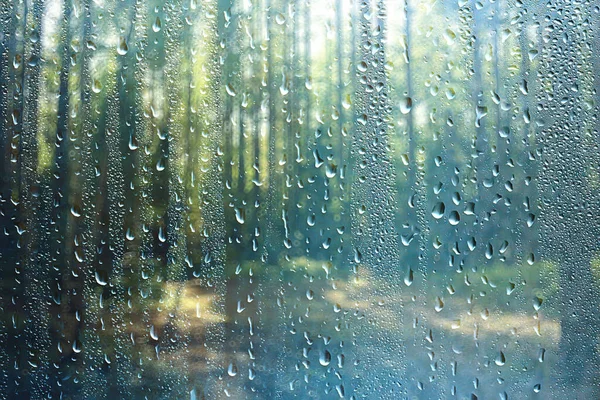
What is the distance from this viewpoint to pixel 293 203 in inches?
38.4

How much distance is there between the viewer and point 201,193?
965mm

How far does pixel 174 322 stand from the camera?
0.94 m

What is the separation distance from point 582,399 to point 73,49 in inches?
48.5

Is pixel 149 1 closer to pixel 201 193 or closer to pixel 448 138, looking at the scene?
pixel 201 193

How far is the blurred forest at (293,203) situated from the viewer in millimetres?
936

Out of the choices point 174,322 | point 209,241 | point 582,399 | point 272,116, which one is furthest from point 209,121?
point 582,399

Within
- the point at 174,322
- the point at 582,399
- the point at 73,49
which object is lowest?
the point at 582,399

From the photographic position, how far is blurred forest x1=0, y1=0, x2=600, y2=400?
0.94 m

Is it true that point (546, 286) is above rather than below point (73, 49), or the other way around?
below

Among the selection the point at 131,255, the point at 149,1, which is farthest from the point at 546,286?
the point at 149,1

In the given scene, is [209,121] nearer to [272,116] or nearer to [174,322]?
[272,116]

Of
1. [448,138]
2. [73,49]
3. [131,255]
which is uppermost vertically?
[73,49]

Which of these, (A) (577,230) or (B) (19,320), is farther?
(A) (577,230)

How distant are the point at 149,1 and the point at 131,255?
1.61 feet
